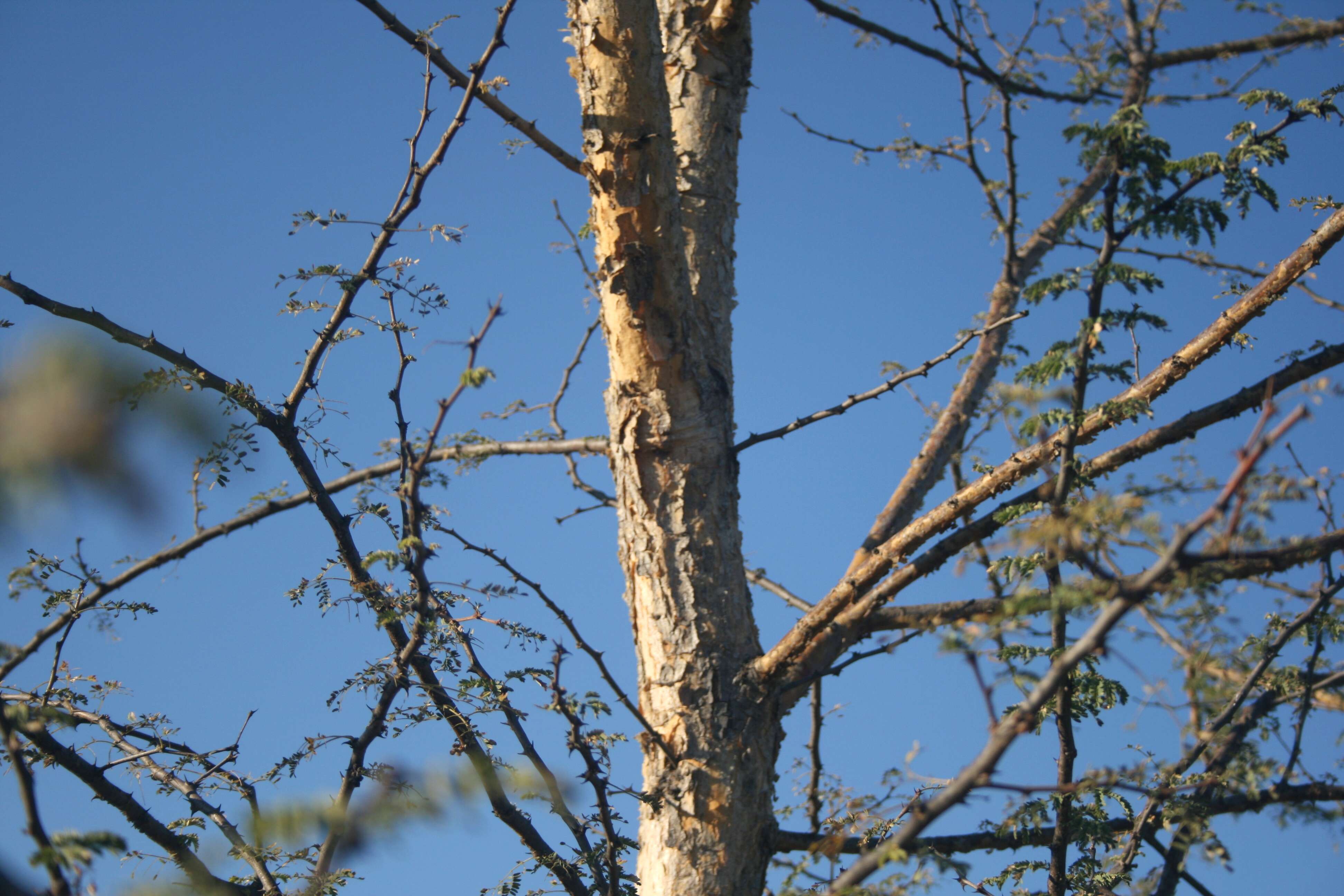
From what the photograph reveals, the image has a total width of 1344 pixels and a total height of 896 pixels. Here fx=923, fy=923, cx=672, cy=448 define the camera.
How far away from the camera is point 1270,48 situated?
2.74 metres

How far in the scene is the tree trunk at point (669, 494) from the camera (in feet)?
7.79

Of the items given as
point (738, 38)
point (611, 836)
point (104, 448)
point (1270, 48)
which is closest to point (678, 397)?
point (611, 836)

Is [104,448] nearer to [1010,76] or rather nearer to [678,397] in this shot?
[678,397]

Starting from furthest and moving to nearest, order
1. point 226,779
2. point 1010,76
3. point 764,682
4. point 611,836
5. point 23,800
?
point 1010,76 < point 764,682 < point 226,779 < point 611,836 < point 23,800

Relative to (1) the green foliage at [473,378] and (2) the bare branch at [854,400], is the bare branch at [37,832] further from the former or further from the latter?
(2) the bare branch at [854,400]

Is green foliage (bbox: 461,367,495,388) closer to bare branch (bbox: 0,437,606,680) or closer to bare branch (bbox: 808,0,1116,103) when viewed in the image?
bare branch (bbox: 0,437,606,680)

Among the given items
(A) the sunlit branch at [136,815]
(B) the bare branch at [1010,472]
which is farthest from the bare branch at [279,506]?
(B) the bare branch at [1010,472]

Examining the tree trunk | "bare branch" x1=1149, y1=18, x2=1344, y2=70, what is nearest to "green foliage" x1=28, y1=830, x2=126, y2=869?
the tree trunk

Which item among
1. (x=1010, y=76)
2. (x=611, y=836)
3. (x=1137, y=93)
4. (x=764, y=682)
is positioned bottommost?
(x=611, y=836)

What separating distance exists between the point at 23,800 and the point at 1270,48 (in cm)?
342

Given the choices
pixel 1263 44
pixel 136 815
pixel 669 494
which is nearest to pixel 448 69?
pixel 669 494

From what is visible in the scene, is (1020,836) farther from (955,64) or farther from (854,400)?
(955,64)

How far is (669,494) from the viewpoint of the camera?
2.59m

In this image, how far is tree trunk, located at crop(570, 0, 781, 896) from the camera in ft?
7.79
